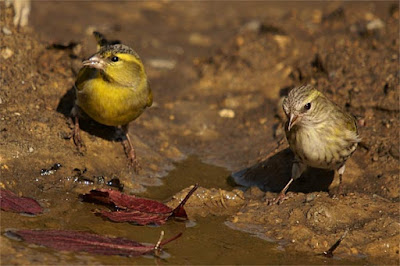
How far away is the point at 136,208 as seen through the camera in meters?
6.04

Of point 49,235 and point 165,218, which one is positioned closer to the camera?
point 49,235

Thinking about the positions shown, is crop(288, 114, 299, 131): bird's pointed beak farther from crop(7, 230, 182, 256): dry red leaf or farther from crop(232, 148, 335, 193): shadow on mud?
crop(7, 230, 182, 256): dry red leaf

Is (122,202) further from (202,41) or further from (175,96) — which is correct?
(202,41)

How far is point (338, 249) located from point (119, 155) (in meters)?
2.72

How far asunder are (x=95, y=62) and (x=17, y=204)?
176 cm

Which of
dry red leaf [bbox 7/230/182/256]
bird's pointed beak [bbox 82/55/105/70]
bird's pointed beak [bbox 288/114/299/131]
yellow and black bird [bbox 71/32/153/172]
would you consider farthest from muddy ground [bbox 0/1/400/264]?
bird's pointed beak [bbox 82/55/105/70]

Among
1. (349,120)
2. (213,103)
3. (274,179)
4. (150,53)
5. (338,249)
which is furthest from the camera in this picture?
(150,53)

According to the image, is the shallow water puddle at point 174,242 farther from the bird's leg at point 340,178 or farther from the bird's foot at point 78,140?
the bird's leg at point 340,178

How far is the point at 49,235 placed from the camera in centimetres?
517

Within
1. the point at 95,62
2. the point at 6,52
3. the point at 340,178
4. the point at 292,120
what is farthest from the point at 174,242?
the point at 6,52

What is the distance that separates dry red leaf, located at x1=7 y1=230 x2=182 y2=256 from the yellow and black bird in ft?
6.46

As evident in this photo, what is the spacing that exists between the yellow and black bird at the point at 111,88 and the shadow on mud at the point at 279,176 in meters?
1.46

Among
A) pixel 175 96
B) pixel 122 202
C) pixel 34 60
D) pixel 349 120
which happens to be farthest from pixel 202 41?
pixel 122 202

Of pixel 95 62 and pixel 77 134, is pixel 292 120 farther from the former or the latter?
pixel 77 134
